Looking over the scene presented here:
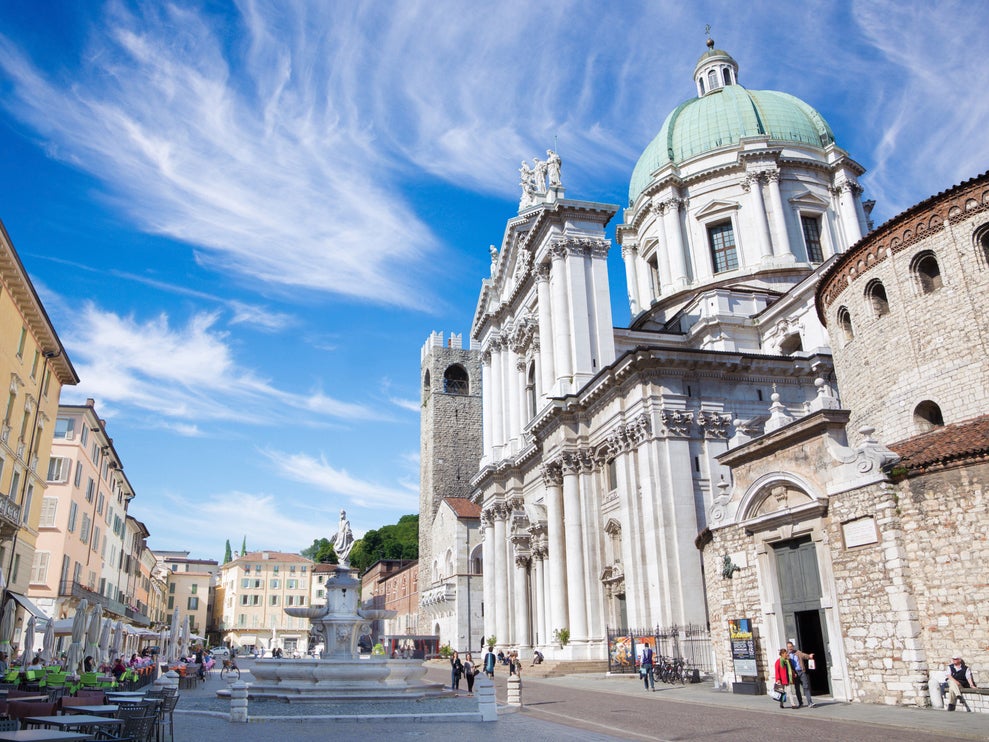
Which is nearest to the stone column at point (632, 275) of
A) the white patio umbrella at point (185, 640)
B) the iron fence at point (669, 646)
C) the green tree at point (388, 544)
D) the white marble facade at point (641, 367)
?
the white marble facade at point (641, 367)

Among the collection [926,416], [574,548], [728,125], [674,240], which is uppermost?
[728,125]

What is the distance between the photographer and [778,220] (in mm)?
43312

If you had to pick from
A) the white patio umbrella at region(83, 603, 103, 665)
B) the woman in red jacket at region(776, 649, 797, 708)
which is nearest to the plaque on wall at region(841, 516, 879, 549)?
the woman in red jacket at region(776, 649, 797, 708)

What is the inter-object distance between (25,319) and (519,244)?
2649 centimetres

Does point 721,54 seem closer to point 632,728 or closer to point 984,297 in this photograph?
point 984,297

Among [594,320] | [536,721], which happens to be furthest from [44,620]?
[594,320]

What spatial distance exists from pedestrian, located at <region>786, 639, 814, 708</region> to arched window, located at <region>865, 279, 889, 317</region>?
9.41m

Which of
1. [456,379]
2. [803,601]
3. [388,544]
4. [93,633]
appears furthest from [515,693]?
[388,544]

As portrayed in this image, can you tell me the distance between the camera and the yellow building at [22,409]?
82.4 ft

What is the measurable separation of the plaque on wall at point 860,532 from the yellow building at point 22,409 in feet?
75.7

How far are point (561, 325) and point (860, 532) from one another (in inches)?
904

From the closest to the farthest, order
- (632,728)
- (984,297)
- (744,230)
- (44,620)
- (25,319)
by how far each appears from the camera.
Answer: (632,728), (984,297), (44,620), (25,319), (744,230)

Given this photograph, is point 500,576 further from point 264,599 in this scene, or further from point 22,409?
point 264,599

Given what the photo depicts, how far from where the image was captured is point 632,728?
13.6 meters
